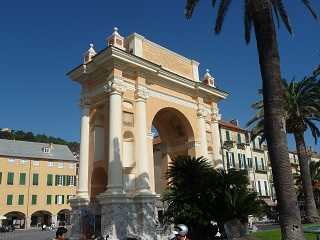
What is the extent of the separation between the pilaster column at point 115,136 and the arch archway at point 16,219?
3948 cm

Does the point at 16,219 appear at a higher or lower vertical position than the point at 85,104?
lower

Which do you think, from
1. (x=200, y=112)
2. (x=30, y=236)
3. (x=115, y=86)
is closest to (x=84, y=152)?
(x=115, y=86)

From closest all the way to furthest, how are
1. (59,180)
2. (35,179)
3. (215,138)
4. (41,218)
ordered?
1. (215,138)
2. (35,179)
3. (59,180)
4. (41,218)

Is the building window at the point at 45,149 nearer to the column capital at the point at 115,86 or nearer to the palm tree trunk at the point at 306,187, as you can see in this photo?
the column capital at the point at 115,86

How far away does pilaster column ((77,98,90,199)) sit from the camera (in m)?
24.0

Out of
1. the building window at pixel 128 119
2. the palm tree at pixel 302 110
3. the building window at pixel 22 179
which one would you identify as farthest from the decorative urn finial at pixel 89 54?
the building window at pixel 22 179

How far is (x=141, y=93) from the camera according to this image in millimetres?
24641

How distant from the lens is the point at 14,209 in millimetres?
53656

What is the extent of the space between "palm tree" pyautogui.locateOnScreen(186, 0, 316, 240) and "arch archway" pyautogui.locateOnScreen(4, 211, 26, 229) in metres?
50.7

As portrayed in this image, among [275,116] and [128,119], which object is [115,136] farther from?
[275,116]

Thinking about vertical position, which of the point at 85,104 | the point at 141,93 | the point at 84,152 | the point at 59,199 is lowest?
the point at 59,199

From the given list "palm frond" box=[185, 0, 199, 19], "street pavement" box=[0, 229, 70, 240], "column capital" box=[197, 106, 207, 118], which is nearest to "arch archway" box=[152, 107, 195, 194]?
"column capital" box=[197, 106, 207, 118]

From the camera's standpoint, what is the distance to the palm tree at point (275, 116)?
12.0m

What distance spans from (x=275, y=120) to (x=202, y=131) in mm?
16307
